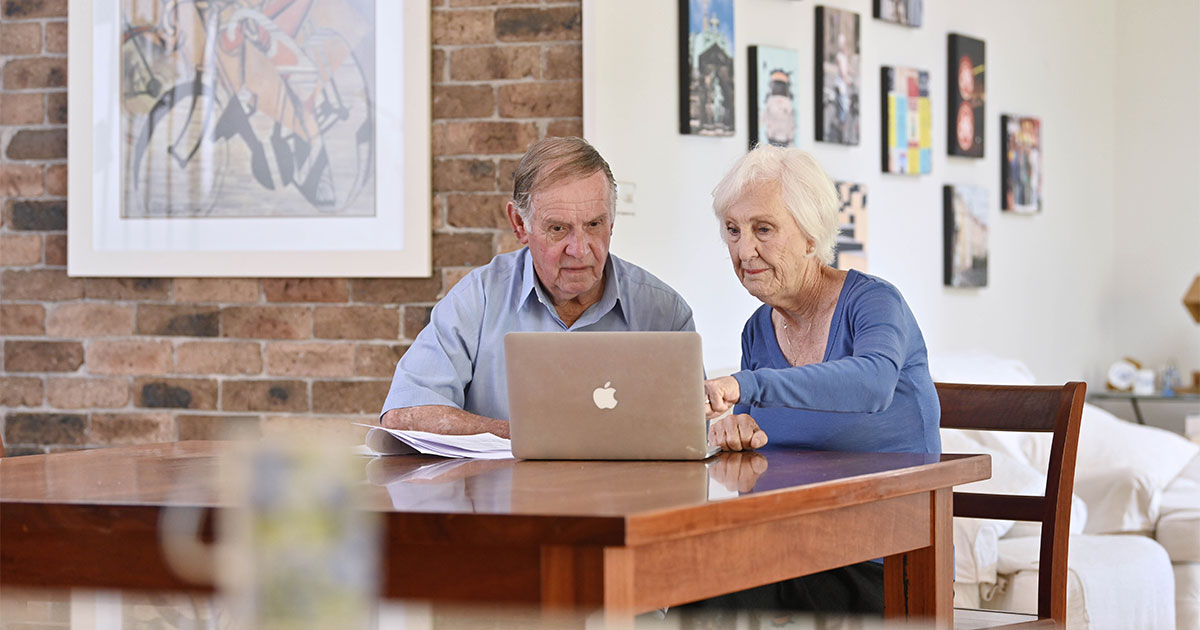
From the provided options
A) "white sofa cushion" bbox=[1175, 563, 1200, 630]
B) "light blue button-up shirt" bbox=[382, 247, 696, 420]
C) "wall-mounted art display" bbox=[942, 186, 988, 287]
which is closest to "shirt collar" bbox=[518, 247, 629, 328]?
"light blue button-up shirt" bbox=[382, 247, 696, 420]

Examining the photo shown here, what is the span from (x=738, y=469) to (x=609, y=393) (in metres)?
0.20

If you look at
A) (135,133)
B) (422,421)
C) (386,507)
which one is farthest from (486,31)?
(386,507)

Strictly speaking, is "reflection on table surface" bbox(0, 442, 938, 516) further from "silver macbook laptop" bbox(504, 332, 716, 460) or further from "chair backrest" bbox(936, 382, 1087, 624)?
"chair backrest" bbox(936, 382, 1087, 624)

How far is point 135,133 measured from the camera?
12.2 feet

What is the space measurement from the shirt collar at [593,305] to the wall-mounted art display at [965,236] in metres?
2.83

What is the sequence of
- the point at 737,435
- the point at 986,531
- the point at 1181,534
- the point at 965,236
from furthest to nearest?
1. the point at 965,236
2. the point at 1181,534
3. the point at 986,531
4. the point at 737,435

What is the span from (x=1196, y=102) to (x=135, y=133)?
189 inches

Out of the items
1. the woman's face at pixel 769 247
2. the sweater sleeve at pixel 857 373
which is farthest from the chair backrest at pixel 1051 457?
the woman's face at pixel 769 247

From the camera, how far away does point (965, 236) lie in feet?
16.9

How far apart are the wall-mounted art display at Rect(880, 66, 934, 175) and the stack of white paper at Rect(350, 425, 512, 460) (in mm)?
3062

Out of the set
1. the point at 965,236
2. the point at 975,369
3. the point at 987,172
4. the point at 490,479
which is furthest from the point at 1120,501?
the point at 490,479

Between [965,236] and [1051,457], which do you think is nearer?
[1051,457]

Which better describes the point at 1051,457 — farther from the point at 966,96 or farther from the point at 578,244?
the point at 966,96

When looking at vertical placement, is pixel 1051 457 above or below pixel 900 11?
below
